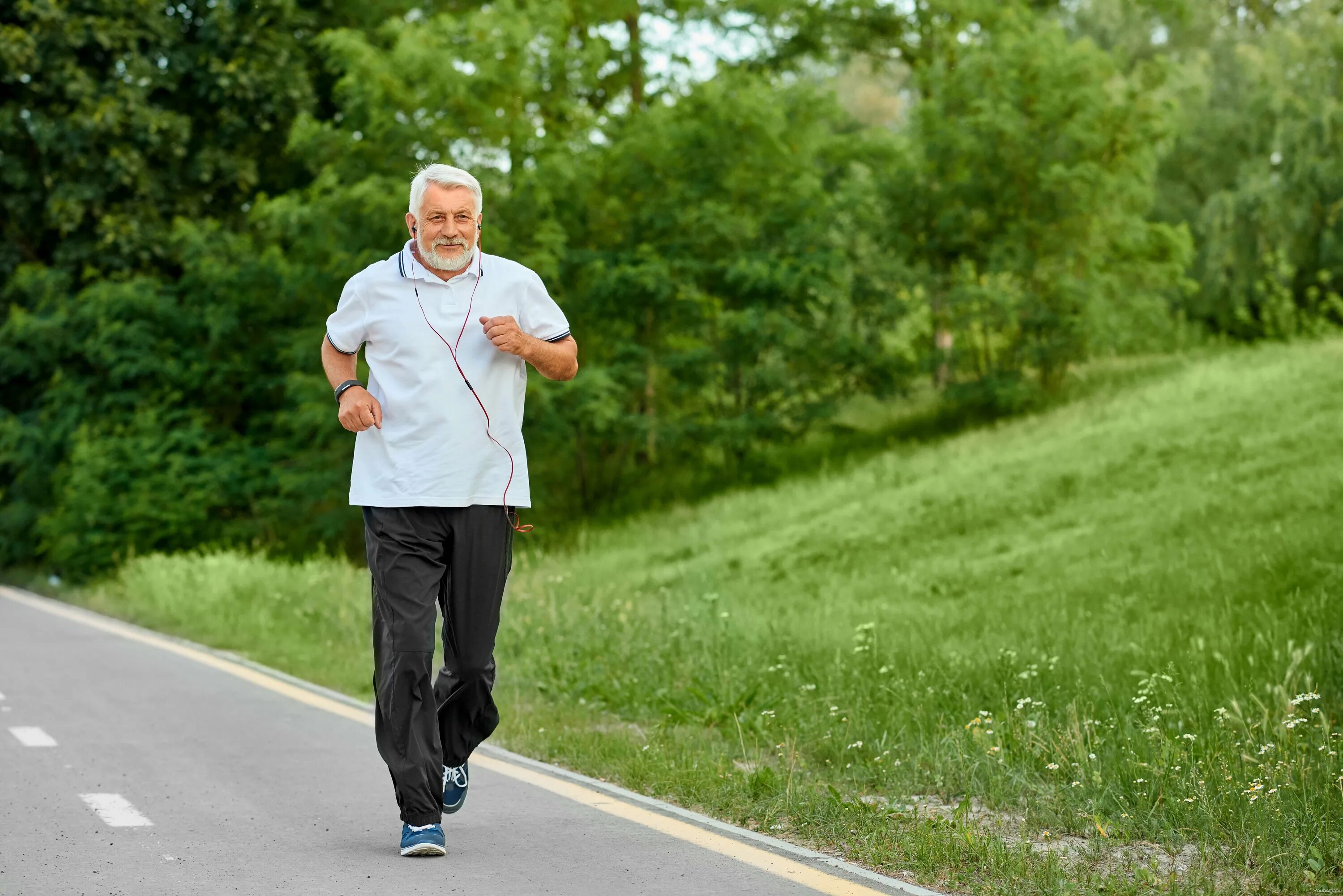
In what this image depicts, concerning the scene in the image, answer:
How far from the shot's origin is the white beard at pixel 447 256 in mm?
6004

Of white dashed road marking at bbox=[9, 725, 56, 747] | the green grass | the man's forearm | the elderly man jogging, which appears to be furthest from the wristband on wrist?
white dashed road marking at bbox=[9, 725, 56, 747]

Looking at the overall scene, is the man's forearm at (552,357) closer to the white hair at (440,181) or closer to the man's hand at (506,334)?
the man's hand at (506,334)

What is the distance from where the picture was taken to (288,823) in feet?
21.7

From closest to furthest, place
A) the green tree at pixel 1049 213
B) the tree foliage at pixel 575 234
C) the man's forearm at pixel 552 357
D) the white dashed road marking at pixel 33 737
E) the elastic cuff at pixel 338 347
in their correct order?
the man's forearm at pixel 552 357
the elastic cuff at pixel 338 347
the white dashed road marking at pixel 33 737
the green tree at pixel 1049 213
the tree foliage at pixel 575 234

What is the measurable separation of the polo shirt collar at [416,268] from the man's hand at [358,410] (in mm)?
435

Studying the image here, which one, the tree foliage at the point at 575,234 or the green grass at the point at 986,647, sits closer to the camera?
the green grass at the point at 986,647

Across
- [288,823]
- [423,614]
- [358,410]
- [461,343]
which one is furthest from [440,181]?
[288,823]

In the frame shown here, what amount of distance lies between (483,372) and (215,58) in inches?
934

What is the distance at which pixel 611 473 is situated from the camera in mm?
28922

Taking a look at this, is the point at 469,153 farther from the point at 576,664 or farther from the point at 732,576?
the point at 576,664

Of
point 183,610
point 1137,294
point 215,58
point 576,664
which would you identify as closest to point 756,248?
point 1137,294

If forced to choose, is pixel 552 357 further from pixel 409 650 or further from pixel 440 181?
pixel 409 650

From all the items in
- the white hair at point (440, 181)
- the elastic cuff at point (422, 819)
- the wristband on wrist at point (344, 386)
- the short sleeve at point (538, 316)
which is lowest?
the elastic cuff at point (422, 819)

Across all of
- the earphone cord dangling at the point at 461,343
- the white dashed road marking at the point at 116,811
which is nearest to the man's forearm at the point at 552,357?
the earphone cord dangling at the point at 461,343
